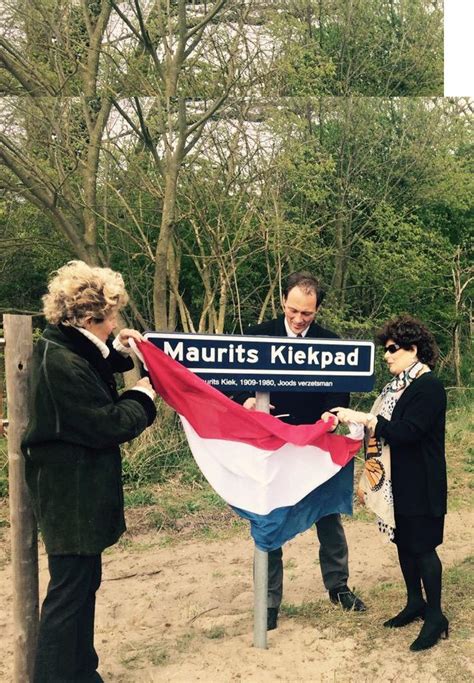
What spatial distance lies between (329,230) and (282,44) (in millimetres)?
3708

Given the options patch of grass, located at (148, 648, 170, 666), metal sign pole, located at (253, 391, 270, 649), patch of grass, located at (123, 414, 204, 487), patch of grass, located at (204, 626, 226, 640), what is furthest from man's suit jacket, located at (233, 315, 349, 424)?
patch of grass, located at (123, 414, 204, 487)

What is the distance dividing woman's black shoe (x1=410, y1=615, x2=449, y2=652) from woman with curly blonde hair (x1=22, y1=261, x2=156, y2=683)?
1.89 metres

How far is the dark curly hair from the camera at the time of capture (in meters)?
3.84

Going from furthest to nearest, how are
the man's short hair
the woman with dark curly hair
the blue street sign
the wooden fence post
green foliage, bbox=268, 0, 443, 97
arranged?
green foliage, bbox=268, 0, 443, 97 < the man's short hair < the woman with dark curly hair < the blue street sign < the wooden fence post

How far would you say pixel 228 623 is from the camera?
14.6ft

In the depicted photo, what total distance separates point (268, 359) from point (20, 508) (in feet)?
4.77

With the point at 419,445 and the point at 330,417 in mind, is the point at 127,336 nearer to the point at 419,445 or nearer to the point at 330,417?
the point at 330,417

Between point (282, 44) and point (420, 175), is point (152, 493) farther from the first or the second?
point (420, 175)

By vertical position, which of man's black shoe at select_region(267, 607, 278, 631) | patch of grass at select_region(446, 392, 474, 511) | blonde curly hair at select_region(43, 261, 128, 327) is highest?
blonde curly hair at select_region(43, 261, 128, 327)

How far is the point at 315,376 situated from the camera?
12.2ft

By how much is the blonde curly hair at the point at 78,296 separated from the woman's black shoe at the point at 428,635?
2542 mm

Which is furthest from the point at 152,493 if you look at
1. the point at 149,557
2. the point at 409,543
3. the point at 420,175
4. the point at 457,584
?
the point at 420,175

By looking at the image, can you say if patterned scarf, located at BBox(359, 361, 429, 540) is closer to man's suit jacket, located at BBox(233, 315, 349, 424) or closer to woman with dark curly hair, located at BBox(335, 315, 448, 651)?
woman with dark curly hair, located at BBox(335, 315, 448, 651)

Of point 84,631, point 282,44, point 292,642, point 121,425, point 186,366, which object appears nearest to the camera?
point 121,425
